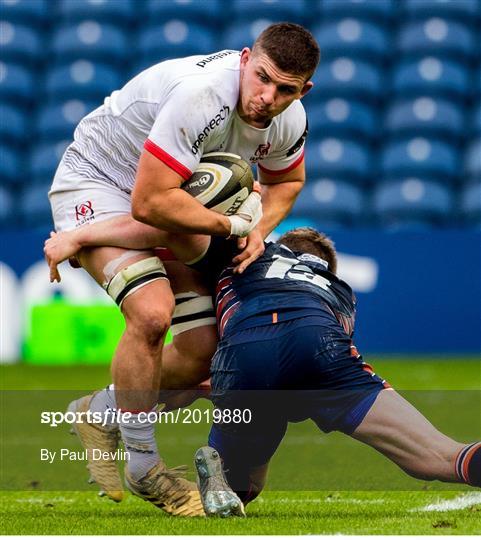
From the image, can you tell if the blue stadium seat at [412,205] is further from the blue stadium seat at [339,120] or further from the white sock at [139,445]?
the white sock at [139,445]

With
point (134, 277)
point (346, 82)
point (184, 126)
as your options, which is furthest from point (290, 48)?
point (346, 82)

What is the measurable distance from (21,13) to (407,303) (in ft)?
21.8

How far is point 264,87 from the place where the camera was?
4.48 metres

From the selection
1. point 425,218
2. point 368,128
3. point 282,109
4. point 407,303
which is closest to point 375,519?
point 282,109

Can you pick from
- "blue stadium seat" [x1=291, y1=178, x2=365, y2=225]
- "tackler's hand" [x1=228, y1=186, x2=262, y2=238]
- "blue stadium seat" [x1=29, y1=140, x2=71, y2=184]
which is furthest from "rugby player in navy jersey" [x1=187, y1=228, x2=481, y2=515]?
"blue stadium seat" [x1=29, y1=140, x2=71, y2=184]

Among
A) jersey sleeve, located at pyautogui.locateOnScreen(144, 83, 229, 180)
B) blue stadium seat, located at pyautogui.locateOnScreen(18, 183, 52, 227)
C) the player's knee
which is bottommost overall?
the player's knee

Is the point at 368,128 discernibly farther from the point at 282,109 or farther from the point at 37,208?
the point at 282,109

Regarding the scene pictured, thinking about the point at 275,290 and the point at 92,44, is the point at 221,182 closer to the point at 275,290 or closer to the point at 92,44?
the point at 275,290

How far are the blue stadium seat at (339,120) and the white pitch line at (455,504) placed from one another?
9.27 metres

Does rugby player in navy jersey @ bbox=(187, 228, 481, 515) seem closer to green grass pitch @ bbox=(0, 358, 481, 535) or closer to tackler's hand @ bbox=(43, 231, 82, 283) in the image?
green grass pitch @ bbox=(0, 358, 481, 535)

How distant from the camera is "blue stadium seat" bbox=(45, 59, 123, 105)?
14.4m

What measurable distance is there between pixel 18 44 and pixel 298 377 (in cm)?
1136

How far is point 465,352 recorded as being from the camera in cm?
1143

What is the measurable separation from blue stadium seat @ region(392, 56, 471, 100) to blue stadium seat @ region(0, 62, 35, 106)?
444 cm
